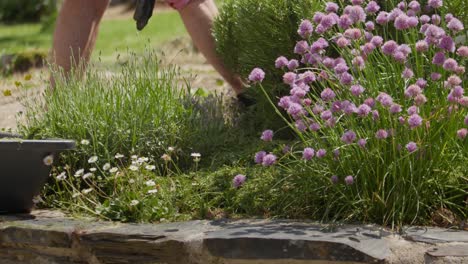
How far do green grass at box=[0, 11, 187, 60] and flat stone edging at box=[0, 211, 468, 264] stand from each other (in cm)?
577

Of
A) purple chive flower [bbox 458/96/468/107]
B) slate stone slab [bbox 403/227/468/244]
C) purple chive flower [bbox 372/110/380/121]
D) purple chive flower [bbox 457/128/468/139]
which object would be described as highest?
purple chive flower [bbox 458/96/468/107]

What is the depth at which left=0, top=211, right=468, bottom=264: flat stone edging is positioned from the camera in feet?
10.6

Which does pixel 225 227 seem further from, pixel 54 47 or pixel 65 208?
pixel 54 47

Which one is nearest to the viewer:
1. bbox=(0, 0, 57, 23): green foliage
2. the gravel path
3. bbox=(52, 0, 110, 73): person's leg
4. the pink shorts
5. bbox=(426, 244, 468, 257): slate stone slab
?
bbox=(426, 244, 468, 257): slate stone slab

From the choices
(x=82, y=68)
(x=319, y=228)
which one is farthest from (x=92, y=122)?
(x=319, y=228)

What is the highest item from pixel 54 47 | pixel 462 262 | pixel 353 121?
pixel 54 47

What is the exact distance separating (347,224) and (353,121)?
1.24 feet

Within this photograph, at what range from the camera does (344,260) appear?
10.5 ft

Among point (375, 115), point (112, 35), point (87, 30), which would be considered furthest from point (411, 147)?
point (112, 35)

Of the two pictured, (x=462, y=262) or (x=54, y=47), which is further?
(x=54, y=47)

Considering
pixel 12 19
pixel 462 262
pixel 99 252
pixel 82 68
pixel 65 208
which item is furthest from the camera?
pixel 12 19

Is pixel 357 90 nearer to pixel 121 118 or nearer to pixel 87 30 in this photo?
pixel 121 118

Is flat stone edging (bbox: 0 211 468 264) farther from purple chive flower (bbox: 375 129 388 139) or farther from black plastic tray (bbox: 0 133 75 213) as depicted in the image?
purple chive flower (bbox: 375 129 388 139)

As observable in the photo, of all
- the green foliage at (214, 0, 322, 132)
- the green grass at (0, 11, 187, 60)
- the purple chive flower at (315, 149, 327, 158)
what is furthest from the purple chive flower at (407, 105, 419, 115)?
the green grass at (0, 11, 187, 60)
